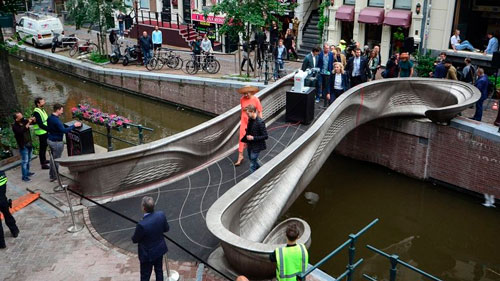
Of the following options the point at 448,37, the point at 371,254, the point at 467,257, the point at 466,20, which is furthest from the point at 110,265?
the point at 466,20

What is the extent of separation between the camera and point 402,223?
42.8 ft

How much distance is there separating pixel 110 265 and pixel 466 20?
707 inches

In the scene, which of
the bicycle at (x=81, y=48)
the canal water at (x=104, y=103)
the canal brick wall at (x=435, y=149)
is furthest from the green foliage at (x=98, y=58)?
the canal brick wall at (x=435, y=149)

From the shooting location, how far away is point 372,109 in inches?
548

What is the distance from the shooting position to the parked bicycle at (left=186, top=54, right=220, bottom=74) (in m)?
21.2

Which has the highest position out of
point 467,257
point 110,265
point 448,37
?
point 448,37

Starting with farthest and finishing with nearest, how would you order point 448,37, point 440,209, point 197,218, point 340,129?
point 448,37, point 440,209, point 340,129, point 197,218

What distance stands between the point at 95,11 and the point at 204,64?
6500 millimetres

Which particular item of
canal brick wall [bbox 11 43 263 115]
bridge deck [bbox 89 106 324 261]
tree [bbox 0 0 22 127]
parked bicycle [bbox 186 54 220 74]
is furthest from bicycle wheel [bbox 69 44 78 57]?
bridge deck [bbox 89 106 324 261]

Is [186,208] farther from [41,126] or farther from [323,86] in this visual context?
[323,86]

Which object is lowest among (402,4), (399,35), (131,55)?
(131,55)

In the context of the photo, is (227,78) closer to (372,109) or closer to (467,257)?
(372,109)

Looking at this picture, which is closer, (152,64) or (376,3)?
(376,3)

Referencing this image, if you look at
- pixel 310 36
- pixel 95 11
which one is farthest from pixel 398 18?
pixel 95 11
